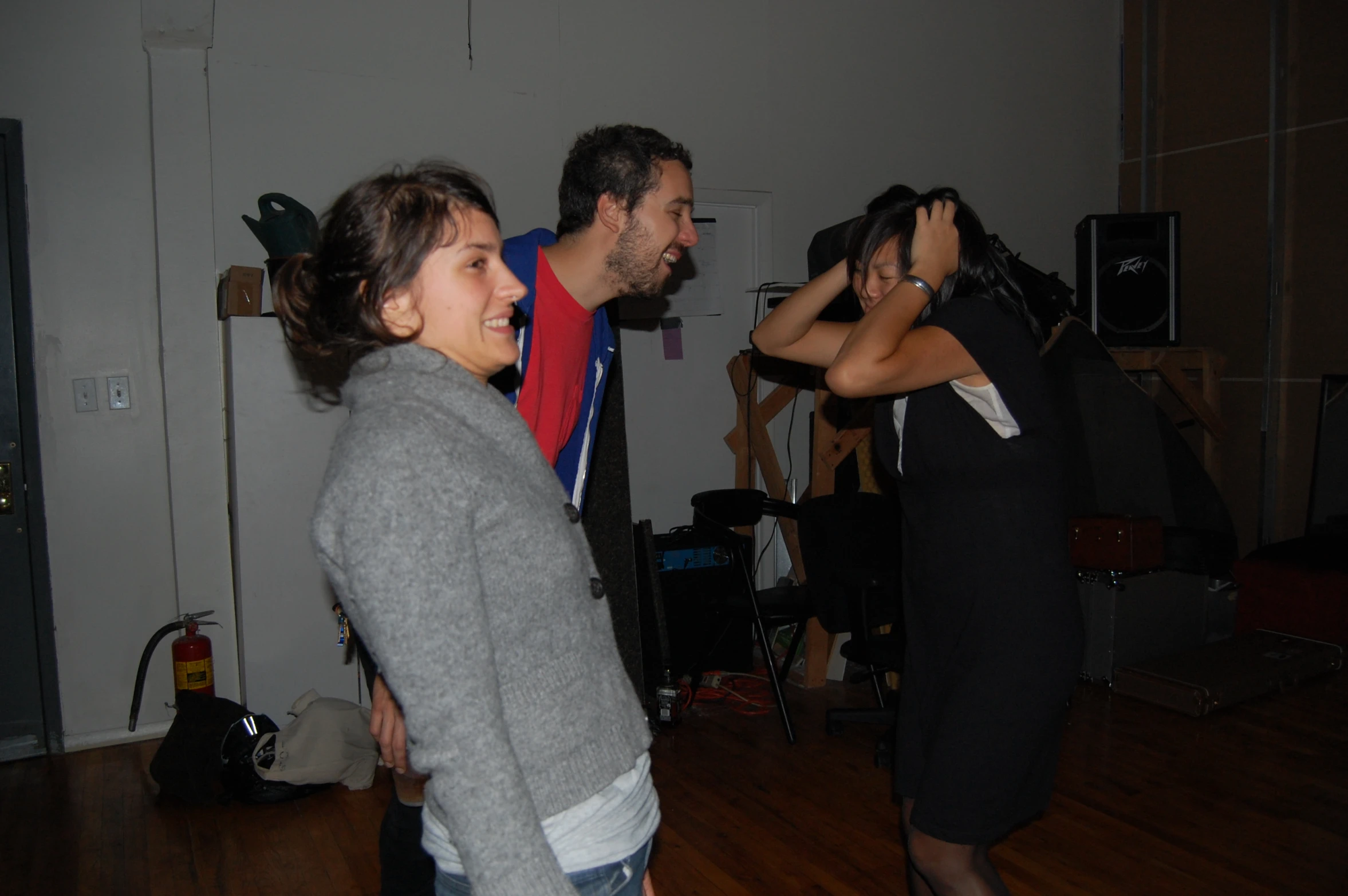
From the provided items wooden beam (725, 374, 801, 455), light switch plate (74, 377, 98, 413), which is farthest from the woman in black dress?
light switch plate (74, 377, 98, 413)

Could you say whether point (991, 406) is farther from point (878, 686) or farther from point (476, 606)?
point (878, 686)

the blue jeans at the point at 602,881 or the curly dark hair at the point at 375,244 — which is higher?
the curly dark hair at the point at 375,244

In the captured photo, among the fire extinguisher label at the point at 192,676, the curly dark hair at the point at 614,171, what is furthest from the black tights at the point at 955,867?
the fire extinguisher label at the point at 192,676

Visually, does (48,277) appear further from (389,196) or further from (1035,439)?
(1035,439)

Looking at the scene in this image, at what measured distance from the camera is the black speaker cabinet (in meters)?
4.63

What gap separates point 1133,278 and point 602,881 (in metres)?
4.68

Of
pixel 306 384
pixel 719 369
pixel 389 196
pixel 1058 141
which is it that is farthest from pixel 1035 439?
pixel 1058 141

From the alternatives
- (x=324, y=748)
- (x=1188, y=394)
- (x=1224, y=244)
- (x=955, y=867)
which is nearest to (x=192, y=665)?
(x=324, y=748)

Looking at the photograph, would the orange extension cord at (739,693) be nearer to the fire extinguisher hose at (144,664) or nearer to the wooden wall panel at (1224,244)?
the fire extinguisher hose at (144,664)

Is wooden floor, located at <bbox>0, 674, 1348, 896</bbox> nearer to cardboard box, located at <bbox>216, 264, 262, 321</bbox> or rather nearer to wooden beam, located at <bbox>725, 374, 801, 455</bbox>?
wooden beam, located at <bbox>725, 374, 801, 455</bbox>

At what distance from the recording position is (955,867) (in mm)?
1397

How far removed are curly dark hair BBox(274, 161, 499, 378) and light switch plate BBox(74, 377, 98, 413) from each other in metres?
2.88

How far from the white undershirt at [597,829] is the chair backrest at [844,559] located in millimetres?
2390

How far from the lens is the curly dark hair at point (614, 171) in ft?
5.65
